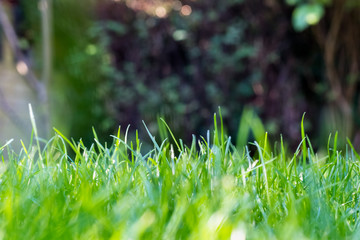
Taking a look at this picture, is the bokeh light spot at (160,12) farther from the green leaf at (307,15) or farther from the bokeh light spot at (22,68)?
the green leaf at (307,15)

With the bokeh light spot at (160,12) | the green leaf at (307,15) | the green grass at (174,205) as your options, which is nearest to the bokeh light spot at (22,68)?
the bokeh light spot at (160,12)

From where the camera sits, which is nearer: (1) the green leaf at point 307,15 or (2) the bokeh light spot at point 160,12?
(1) the green leaf at point 307,15

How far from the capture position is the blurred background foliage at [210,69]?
4.55m

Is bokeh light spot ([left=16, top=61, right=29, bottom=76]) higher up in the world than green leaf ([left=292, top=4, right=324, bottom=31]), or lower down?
higher up

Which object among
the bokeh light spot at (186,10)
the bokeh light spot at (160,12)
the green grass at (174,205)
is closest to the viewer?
the green grass at (174,205)

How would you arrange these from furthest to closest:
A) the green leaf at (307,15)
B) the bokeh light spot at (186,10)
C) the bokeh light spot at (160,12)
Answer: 1. the bokeh light spot at (160,12)
2. the bokeh light spot at (186,10)
3. the green leaf at (307,15)

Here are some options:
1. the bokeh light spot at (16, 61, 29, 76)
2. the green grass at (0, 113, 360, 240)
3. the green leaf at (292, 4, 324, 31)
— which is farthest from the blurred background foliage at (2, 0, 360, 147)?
the green grass at (0, 113, 360, 240)

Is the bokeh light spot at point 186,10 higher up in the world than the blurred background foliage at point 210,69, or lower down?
higher up

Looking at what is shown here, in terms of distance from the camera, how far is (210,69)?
183 inches

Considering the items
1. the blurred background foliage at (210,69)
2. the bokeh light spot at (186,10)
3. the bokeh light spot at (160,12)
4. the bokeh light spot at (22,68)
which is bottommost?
the blurred background foliage at (210,69)

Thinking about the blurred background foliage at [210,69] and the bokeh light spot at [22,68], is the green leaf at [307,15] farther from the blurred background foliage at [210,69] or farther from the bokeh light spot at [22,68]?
the bokeh light spot at [22,68]

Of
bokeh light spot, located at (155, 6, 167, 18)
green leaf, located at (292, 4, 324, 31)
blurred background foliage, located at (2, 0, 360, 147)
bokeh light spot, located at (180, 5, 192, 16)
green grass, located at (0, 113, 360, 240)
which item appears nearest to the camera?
green grass, located at (0, 113, 360, 240)

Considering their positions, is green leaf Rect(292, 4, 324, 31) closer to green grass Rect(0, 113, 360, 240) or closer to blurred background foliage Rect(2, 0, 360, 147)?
blurred background foliage Rect(2, 0, 360, 147)

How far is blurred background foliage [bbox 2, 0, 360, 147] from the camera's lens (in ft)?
14.9
